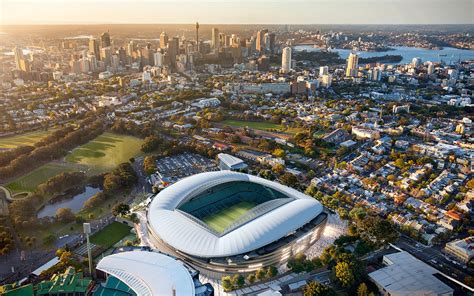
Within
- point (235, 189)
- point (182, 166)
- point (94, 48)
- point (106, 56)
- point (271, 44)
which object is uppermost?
point (271, 44)

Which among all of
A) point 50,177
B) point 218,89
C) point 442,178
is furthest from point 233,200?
point 218,89

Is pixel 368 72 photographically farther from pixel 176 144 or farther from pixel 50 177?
pixel 50 177

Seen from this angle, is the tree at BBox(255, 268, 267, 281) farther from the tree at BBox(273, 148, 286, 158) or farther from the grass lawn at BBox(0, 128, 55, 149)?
the grass lawn at BBox(0, 128, 55, 149)

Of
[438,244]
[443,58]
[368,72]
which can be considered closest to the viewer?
[438,244]

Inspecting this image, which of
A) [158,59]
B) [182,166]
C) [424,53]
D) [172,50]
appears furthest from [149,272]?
[424,53]

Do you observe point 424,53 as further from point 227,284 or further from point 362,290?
point 227,284

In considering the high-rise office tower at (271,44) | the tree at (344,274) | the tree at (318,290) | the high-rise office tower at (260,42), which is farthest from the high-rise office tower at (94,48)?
the tree at (318,290)
